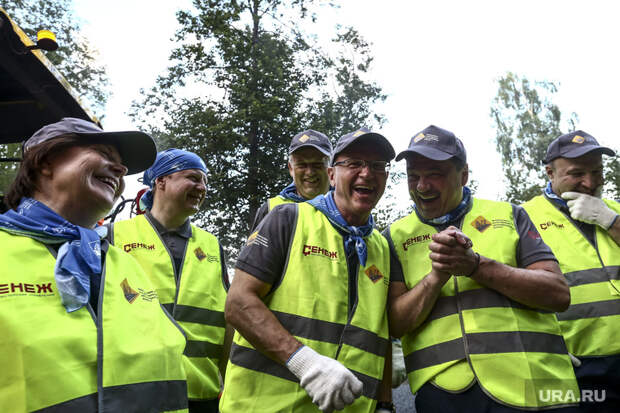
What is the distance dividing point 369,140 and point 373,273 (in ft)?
2.50

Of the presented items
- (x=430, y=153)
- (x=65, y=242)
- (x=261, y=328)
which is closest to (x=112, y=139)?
(x=65, y=242)

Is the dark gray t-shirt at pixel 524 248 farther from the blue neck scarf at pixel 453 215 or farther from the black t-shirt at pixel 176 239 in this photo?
the black t-shirt at pixel 176 239

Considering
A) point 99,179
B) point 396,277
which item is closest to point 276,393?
point 396,277

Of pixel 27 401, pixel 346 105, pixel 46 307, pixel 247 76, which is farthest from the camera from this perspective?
pixel 346 105

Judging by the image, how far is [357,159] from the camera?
257 centimetres

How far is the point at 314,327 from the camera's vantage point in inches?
84.4

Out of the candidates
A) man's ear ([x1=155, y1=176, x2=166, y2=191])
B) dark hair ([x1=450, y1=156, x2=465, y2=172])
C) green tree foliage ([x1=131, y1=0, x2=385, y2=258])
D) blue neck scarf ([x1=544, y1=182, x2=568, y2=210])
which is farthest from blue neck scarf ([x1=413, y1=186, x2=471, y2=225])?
green tree foliage ([x1=131, y1=0, x2=385, y2=258])

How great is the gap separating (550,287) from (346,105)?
19283 millimetres

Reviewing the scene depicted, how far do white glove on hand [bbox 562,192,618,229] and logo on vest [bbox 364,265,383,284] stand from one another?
1850 millimetres

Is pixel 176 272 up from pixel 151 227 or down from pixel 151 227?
down

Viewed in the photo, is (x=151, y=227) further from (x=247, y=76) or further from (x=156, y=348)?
(x=247, y=76)

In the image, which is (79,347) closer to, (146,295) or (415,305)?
(146,295)

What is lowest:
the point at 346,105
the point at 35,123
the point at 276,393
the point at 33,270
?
the point at 276,393

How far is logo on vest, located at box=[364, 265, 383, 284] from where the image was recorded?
7.86 ft
